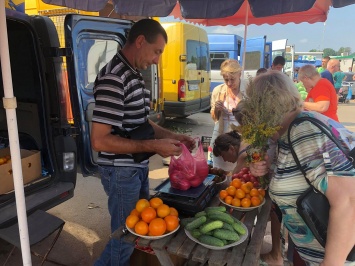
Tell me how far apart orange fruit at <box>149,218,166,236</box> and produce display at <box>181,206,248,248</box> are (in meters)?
0.14

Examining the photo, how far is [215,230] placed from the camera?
156cm

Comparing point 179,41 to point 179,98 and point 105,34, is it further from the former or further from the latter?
point 105,34

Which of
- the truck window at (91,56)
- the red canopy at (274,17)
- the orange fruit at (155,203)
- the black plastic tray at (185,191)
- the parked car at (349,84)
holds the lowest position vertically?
the parked car at (349,84)

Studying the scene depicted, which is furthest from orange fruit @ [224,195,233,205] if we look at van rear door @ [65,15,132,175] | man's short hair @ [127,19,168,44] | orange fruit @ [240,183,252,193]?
van rear door @ [65,15,132,175]

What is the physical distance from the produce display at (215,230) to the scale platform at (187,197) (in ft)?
0.41

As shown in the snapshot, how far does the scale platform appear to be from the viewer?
1.82m

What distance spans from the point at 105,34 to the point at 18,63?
4.04ft

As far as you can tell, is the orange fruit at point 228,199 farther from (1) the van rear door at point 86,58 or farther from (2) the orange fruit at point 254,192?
(1) the van rear door at point 86,58

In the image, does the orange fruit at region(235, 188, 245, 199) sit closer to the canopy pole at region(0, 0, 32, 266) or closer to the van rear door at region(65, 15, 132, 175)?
the canopy pole at region(0, 0, 32, 266)

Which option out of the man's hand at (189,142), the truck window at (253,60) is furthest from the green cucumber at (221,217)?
the truck window at (253,60)

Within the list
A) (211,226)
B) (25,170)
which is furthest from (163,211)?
(25,170)

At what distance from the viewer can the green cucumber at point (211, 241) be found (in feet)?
4.89

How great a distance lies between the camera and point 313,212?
156cm

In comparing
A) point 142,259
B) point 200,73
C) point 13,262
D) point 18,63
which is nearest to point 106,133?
point 142,259
